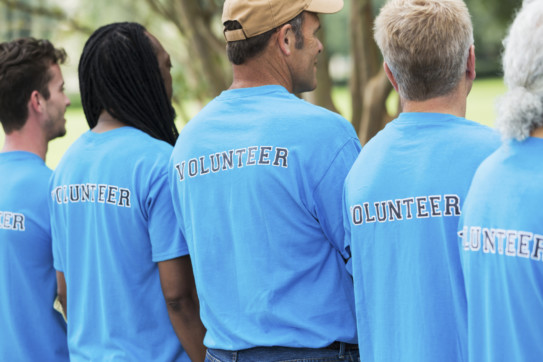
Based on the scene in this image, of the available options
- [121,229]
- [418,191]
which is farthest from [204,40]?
[418,191]

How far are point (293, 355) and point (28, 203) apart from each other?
1393mm

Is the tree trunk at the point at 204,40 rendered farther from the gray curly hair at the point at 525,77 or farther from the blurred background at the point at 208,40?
the gray curly hair at the point at 525,77

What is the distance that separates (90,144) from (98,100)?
0.62 ft

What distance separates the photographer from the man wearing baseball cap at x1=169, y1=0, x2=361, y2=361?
227cm

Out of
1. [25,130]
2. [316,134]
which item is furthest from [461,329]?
[25,130]

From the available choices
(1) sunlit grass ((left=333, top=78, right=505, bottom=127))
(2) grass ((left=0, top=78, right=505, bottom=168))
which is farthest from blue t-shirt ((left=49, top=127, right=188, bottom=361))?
(1) sunlit grass ((left=333, top=78, right=505, bottom=127))

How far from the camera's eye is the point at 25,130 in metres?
3.21

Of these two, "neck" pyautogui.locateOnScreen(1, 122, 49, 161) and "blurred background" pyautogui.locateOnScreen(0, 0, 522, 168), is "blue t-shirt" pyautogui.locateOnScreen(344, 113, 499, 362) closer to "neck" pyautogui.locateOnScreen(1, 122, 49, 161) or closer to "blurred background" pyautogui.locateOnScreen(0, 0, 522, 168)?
"neck" pyautogui.locateOnScreen(1, 122, 49, 161)

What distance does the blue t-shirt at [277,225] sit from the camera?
227cm

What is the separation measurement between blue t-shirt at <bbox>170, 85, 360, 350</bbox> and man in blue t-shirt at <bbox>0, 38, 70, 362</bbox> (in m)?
1.01

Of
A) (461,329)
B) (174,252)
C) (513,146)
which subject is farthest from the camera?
(174,252)

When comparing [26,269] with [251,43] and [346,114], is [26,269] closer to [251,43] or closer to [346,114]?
[251,43]

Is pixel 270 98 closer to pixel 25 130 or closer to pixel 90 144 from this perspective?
pixel 90 144

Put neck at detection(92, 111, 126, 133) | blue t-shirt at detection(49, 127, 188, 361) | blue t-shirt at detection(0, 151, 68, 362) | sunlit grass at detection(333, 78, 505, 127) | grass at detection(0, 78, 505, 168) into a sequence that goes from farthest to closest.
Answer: sunlit grass at detection(333, 78, 505, 127), grass at detection(0, 78, 505, 168), blue t-shirt at detection(0, 151, 68, 362), neck at detection(92, 111, 126, 133), blue t-shirt at detection(49, 127, 188, 361)
